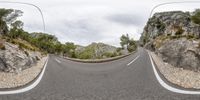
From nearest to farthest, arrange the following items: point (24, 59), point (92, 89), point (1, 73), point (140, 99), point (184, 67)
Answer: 1. point (140, 99)
2. point (92, 89)
3. point (1, 73)
4. point (184, 67)
5. point (24, 59)

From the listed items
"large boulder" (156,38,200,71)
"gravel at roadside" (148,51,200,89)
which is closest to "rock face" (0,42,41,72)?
"gravel at roadside" (148,51,200,89)

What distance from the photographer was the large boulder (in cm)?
1520

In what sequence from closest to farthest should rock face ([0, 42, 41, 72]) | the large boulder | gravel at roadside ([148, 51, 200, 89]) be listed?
gravel at roadside ([148, 51, 200, 89]), rock face ([0, 42, 41, 72]), the large boulder

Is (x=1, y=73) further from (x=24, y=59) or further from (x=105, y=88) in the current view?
(x=105, y=88)

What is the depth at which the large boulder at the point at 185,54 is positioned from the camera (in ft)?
49.9

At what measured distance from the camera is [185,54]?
16.3m

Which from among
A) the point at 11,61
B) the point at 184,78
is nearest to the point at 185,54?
the point at 184,78

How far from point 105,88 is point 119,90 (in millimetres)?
579

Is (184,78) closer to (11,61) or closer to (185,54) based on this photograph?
(185,54)

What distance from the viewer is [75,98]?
7.61 meters

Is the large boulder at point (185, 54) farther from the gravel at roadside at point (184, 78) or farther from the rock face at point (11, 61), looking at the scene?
the rock face at point (11, 61)

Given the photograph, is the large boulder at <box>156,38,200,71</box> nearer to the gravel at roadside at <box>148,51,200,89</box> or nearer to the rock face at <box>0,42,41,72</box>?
the gravel at roadside at <box>148,51,200,89</box>

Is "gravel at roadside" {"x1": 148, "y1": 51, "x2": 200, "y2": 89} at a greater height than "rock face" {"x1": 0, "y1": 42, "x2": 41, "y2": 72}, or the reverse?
"rock face" {"x1": 0, "y1": 42, "x2": 41, "y2": 72}

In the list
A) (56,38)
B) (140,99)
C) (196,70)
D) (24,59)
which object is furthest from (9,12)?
(140,99)
